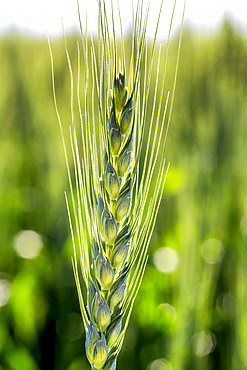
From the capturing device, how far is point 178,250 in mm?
1064

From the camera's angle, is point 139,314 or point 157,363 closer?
point 157,363

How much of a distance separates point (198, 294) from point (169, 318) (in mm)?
290

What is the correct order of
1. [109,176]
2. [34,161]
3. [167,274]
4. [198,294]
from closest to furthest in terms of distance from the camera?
[109,176]
[198,294]
[167,274]
[34,161]

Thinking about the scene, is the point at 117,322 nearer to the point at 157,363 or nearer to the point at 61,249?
the point at 157,363

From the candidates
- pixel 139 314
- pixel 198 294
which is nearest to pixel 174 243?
pixel 139 314

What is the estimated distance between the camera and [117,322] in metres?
0.43

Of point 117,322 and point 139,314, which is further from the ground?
point 117,322

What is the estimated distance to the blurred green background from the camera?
3.10 ft

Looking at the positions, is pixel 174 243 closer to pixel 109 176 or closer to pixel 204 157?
pixel 204 157

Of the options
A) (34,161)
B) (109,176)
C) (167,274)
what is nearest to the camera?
(109,176)

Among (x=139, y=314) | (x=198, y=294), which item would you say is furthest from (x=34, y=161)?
(x=198, y=294)

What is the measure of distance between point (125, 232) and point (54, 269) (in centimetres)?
110

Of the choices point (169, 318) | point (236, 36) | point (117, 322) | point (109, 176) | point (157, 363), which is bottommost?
point (157, 363)

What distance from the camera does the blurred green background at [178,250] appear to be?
94cm
